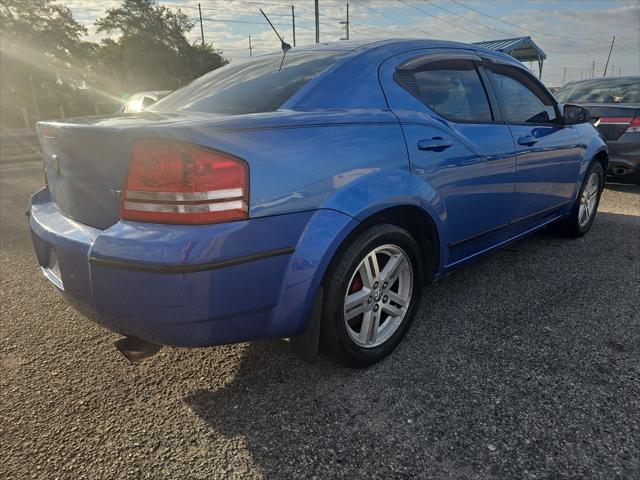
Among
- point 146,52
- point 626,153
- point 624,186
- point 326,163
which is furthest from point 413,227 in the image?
point 146,52

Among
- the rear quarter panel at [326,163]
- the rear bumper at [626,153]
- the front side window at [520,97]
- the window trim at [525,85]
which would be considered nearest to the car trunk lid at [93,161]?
the rear quarter panel at [326,163]

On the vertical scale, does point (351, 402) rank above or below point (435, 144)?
below

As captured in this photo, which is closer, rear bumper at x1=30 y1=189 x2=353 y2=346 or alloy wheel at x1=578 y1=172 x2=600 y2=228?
rear bumper at x1=30 y1=189 x2=353 y2=346

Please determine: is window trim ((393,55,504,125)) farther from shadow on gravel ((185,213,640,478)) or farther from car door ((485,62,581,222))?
shadow on gravel ((185,213,640,478))

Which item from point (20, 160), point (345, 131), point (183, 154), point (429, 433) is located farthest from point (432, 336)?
point (20, 160)

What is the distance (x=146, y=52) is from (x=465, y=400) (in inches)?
1900

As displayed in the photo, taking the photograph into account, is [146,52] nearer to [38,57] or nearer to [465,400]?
[38,57]

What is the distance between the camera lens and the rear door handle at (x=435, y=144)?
7.65 feet

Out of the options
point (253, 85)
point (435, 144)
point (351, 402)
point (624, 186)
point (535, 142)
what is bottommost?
point (624, 186)

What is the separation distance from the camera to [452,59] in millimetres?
2787

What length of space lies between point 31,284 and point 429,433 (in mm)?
2986

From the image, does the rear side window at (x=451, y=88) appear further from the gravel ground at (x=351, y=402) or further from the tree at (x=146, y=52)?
the tree at (x=146, y=52)

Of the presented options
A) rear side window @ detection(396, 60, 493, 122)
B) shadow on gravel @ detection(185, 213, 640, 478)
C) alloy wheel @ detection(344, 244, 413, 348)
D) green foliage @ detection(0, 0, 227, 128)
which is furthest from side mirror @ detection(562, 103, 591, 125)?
green foliage @ detection(0, 0, 227, 128)

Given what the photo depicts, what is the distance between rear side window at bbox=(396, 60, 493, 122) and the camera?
8.20 ft
